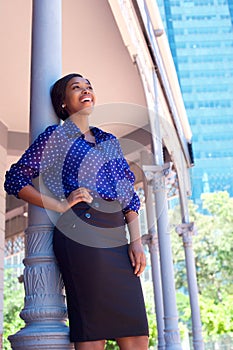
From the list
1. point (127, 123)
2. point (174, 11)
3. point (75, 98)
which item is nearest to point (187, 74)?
point (174, 11)

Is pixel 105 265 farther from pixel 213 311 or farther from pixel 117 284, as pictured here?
pixel 213 311

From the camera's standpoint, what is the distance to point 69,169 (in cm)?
169

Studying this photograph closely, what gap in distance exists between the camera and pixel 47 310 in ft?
5.18

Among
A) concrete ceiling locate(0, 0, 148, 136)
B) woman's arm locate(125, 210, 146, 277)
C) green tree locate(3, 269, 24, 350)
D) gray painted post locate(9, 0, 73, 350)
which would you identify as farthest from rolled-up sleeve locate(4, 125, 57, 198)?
green tree locate(3, 269, 24, 350)

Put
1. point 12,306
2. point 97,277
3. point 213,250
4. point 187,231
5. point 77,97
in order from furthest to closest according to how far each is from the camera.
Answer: point 213,250, point 12,306, point 187,231, point 77,97, point 97,277

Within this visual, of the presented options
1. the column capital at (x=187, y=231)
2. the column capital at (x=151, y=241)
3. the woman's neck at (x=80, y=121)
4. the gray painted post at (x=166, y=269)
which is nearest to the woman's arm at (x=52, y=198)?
the woman's neck at (x=80, y=121)

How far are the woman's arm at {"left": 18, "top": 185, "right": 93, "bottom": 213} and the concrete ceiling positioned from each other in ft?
12.3

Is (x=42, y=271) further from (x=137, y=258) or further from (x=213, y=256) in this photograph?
(x=213, y=256)

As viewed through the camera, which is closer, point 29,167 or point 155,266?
point 29,167

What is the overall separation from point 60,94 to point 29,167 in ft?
1.28

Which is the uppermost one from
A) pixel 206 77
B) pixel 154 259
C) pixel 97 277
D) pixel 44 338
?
pixel 206 77

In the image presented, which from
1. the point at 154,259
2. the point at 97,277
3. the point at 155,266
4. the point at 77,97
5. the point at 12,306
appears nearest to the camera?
the point at 97,277

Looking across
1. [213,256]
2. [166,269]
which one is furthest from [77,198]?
[213,256]

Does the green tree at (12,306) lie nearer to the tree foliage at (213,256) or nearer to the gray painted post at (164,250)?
the tree foliage at (213,256)
